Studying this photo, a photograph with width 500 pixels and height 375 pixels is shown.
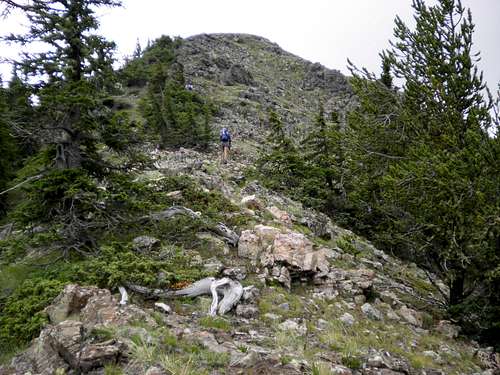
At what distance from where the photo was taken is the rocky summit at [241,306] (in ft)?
16.4

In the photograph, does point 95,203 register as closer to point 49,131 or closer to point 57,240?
point 57,240

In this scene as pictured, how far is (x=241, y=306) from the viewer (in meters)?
7.22

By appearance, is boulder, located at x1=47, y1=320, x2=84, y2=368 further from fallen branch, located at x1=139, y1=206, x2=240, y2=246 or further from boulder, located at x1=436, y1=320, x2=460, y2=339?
boulder, located at x1=436, y1=320, x2=460, y2=339

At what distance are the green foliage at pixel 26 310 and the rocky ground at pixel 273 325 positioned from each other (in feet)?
0.93

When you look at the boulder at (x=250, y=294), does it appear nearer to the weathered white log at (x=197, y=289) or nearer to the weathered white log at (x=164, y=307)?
the weathered white log at (x=197, y=289)

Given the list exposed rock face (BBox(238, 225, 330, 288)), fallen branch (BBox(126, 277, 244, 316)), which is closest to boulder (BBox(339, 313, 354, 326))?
exposed rock face (BBox(238, 225, 330, 288))

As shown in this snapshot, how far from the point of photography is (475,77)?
8.90 m

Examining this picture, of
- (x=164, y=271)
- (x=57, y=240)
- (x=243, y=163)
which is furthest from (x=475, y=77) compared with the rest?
(x=243, y=163)

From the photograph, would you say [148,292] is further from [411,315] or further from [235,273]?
[411,315]

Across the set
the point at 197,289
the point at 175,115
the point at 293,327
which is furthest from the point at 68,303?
the point at 175,115

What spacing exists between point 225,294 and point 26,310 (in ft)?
11.6

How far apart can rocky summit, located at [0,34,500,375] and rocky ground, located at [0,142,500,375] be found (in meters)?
0.03

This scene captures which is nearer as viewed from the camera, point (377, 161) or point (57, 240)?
point (57, 240)

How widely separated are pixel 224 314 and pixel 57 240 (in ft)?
15.0
